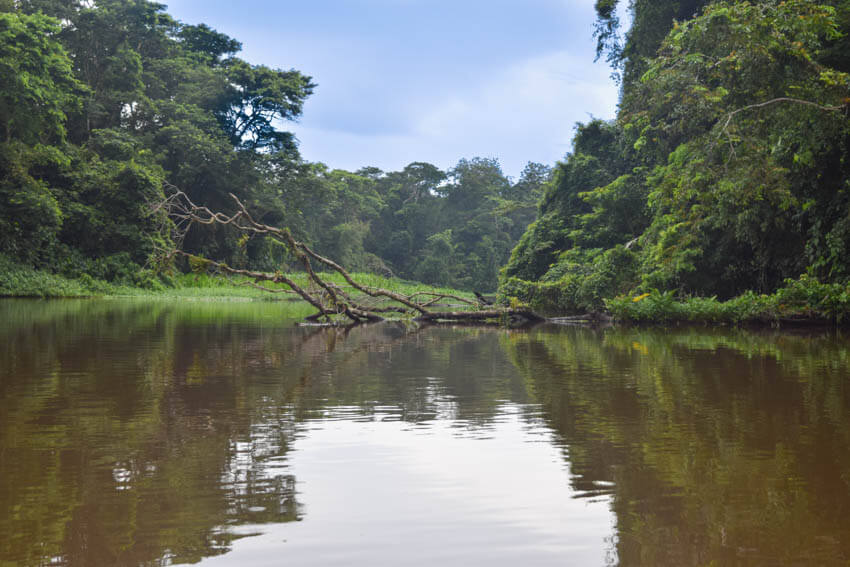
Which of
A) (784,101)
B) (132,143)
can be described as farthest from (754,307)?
(132,143)

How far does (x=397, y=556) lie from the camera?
2.11 m

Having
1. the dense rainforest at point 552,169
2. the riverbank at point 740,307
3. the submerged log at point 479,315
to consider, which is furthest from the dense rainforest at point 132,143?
the riverbank at point 740,307

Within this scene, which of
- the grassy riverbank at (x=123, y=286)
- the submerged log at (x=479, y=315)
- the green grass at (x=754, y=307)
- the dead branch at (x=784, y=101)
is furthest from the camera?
the grassy riverbank at (x=123, y=286)

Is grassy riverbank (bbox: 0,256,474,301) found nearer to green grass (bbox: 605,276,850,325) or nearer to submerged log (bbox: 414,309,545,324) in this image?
submerged log (bbox: 414,309,545,324)

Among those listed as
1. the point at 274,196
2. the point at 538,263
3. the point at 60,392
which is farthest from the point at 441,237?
the point at 60,392

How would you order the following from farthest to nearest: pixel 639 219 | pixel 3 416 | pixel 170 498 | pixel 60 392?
pixel 639 219
pixel 60 392
pixel 3 416
pixel 170 498

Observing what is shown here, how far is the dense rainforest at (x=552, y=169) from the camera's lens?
11992mm

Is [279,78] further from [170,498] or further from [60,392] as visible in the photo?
[170,498]

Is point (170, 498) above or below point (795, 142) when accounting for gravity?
below

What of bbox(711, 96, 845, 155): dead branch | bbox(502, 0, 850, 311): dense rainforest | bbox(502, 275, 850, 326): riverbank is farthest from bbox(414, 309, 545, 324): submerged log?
bbox(711, 96, 845, 155): dead branch

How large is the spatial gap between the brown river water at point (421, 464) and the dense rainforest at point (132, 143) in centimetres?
1443

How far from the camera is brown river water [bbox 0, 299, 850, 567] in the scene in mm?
2207

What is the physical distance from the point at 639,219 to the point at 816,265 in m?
9.66

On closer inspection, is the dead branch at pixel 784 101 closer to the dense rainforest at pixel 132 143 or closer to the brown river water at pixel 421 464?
the brown river water at pixel 421 464
